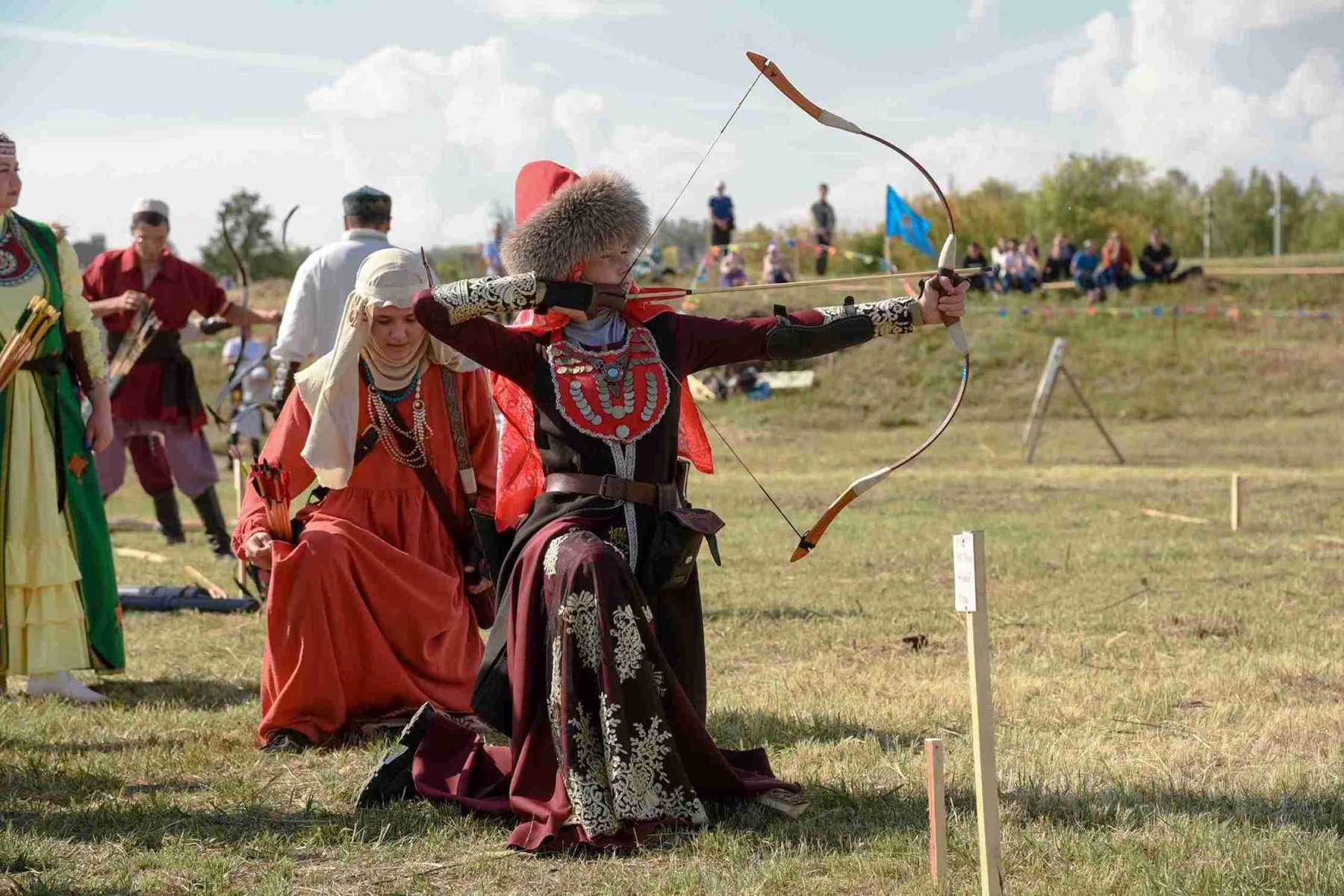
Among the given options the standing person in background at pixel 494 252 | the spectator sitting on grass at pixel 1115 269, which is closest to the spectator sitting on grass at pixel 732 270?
the standing person in background at pixel 494 252

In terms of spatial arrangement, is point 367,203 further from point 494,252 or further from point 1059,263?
point 1059,263

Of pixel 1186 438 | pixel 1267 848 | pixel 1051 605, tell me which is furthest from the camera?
pixel 1186 438

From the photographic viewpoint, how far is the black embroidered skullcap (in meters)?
7.14

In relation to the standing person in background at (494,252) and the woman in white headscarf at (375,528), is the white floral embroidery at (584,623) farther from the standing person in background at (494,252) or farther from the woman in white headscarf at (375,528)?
the standing person in background at (494,252)

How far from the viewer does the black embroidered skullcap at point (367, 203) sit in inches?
281

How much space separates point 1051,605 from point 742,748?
321 centimetres

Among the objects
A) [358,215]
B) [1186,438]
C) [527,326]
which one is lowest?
[1186,438]

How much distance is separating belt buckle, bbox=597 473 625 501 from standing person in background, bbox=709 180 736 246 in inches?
1038

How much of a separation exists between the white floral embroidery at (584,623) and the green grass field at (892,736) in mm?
523

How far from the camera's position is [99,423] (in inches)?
248

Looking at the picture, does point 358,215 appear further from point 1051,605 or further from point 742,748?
point 1051,605

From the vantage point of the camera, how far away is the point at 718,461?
63.3 feet

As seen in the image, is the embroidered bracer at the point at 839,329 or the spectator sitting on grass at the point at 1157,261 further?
the spectator sitting on grass at the point at 1157,261

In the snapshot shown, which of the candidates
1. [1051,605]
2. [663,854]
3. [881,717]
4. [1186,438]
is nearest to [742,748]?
[881,717]
